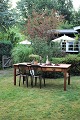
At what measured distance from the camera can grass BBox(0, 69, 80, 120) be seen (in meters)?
5.15

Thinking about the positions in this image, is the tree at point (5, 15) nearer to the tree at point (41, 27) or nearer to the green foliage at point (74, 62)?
the tree at point (41, 27)

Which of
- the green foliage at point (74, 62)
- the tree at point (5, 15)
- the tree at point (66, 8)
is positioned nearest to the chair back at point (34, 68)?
the green foliage at point (74, 62)

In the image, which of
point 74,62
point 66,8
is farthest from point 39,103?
point 66,8

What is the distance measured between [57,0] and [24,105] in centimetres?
3236

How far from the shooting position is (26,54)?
12.2m

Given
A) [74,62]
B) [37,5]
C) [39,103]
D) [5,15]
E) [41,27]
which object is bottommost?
[39,103]

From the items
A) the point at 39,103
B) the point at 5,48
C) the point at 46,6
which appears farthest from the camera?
the point at 46,6

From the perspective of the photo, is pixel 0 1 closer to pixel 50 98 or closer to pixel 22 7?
pixel 50 98

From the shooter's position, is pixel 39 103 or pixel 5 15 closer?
pixel 39 103

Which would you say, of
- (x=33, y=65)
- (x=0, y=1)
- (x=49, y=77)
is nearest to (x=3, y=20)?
(x=0, y=1)

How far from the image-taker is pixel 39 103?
6.27 m

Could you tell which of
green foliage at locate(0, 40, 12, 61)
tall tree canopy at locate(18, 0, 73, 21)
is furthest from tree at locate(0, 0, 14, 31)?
tall tree canopy at locate(18, 0, 73, 21)

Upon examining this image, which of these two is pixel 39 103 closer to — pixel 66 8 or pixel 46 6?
pixel 46 6

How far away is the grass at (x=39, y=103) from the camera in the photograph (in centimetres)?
515
